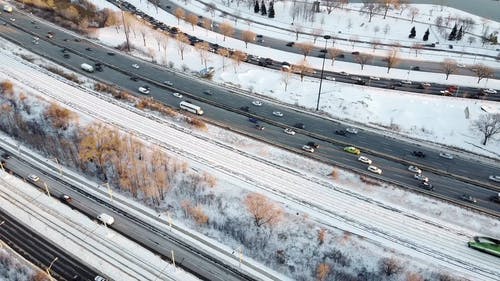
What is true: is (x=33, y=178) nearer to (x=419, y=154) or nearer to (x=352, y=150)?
(x=352, y=150)

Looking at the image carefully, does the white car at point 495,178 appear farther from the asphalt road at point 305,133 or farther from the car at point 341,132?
the car at point 341,132

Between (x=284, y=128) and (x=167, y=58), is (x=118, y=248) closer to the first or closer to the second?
(x=284, y=128)

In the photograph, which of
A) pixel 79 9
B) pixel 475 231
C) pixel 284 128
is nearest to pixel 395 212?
pixel 475 231

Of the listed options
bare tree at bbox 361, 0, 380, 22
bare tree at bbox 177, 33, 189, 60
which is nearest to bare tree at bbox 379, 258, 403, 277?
bare tree at bbox 177, 33, 189, 60

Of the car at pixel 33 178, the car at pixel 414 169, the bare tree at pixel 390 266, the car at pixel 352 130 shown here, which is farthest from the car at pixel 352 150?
the car at pixel 33 178

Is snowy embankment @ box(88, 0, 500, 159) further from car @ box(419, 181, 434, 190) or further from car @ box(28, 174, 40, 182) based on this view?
car @ box(28, 174, 40, 182)

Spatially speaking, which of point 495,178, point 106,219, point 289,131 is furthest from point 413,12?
point 106,219
